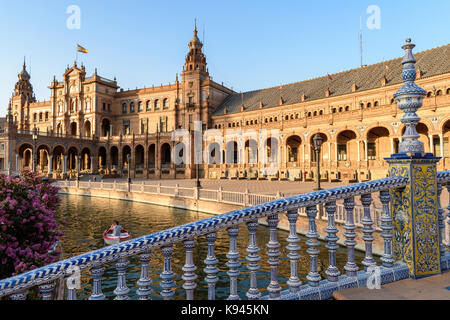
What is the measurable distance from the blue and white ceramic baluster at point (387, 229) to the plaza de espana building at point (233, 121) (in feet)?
84.2

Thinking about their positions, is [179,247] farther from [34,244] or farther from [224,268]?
[34,244]

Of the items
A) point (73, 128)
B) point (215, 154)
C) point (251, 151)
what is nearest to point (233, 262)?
point (251, 151)

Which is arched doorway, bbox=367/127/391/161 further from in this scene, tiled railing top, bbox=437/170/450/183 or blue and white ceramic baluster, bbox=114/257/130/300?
blue and white ceramic baluster, bbox=114/257/130/300

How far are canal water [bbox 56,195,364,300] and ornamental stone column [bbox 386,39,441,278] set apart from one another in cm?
424

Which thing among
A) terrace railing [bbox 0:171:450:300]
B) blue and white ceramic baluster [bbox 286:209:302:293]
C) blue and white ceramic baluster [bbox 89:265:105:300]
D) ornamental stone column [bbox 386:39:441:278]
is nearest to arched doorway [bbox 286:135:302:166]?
ornamental stone column [bbox 386:39:441:278]

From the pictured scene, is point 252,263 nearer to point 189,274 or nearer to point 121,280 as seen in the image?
point 189,274

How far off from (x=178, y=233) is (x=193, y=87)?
51.0 m

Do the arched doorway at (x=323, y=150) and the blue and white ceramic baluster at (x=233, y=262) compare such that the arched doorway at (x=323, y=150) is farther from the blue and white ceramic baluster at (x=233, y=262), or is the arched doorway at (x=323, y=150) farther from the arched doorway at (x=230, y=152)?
the blue and white ceramic baluster at (x=233, y=262)

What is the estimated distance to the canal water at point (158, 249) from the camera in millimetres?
7414

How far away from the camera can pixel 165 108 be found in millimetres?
56875

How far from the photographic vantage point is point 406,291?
302 centimetres

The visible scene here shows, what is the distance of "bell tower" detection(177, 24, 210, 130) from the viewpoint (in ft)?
166

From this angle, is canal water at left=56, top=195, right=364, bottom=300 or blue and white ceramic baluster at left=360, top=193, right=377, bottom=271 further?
canal water at left=56, top=195, right=364, bottom=300
